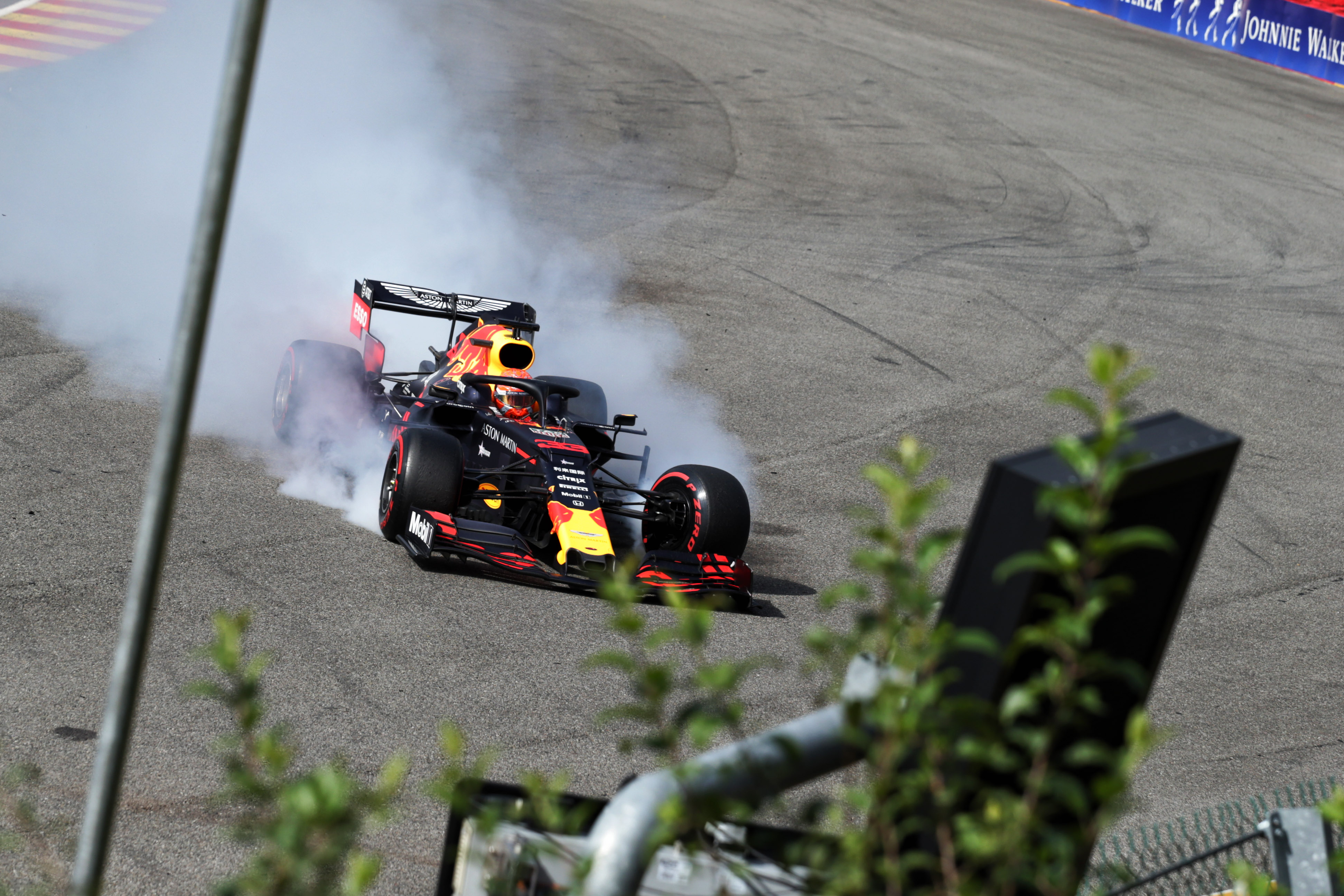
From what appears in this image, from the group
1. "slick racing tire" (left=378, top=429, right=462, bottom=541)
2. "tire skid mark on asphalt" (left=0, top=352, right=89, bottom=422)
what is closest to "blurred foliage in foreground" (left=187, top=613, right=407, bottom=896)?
"slick racing tire" (left=378, top=429, right=462, bottom=541)

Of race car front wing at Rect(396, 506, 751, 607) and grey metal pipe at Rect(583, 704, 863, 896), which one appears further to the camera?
race car front wing at Rect(396, 506, 751, 607)

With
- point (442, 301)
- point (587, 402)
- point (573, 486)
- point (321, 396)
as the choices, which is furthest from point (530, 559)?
point (442, 301)

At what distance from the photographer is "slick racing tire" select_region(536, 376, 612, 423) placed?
32.9ft

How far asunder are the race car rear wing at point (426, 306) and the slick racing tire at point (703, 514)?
1.93 meters

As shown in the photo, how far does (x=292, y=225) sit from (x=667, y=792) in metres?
14.5

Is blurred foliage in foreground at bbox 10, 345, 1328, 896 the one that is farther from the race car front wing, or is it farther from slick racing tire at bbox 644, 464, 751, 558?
slick racing tire at bbox 644, 464, 751, 558

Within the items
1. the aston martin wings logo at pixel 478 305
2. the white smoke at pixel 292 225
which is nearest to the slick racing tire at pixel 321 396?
the white smoke at pixel 292 225

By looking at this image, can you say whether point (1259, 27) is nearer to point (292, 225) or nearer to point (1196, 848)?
point (292, 225)

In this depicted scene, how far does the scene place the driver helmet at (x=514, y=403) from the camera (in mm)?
9164

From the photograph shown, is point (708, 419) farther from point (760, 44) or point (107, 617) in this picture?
point (760, 44)

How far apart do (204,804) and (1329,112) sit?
27.6 m

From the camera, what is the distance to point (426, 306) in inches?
404

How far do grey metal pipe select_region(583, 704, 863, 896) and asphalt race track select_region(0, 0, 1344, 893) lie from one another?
3516 mm

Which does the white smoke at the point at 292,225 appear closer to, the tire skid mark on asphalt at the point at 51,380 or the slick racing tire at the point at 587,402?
the tire skid mark on asphalt at the point at 51,380
